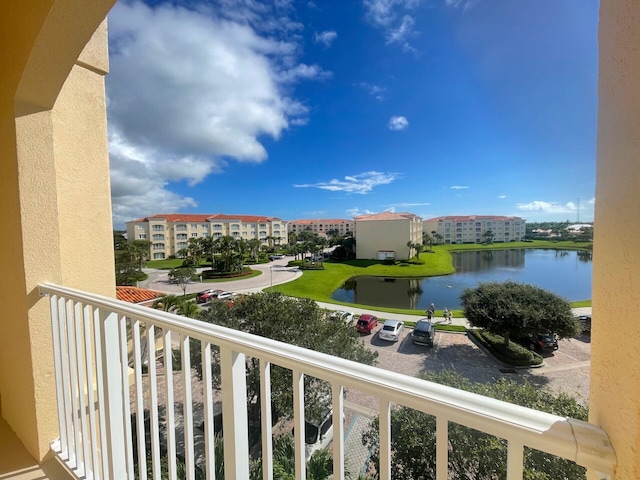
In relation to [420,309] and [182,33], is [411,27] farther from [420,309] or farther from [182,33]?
[420,309]

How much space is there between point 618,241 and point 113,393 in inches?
61.8

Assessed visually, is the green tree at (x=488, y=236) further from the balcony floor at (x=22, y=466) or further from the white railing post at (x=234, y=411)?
the balcony floor at (x=22, y=466)

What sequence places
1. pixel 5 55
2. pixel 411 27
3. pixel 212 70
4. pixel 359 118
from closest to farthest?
pixel 5 55 < pixel 212 70 < pixel 411 27 < pixel 359 118

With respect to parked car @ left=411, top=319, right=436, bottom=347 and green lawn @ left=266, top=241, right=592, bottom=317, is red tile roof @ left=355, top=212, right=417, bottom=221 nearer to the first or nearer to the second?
green lawn @ left=266, top=241, right=592, bottom=317

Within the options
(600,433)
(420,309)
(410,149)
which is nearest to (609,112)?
(600,433)

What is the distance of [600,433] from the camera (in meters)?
0.38

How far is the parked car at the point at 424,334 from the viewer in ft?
18.2

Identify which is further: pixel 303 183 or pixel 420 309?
pixel 303 183

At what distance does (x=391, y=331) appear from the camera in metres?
5.79

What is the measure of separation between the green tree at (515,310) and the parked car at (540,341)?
9cm

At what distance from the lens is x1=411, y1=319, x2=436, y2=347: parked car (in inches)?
218

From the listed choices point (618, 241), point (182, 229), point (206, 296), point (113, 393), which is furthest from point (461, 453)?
point (182, 229)

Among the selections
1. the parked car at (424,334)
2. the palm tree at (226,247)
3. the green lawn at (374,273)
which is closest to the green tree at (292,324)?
the parked car at (424,334)

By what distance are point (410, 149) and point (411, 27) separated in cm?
852
